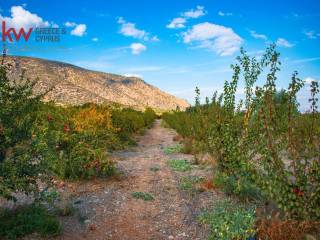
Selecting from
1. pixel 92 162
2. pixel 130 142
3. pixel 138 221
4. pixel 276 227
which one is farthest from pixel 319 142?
pixel 130 142

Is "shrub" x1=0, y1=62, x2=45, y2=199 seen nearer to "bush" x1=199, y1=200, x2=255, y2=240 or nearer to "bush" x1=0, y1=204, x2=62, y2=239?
"bush" x1=0, y1=204, x2=62, y2=239

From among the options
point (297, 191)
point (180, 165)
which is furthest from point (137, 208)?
point (180, 165)

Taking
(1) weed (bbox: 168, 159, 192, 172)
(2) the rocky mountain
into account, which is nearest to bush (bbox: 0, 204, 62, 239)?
(1) weed (bbox: 168, 159, 192, 172)

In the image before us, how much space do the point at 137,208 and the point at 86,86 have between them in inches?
3010

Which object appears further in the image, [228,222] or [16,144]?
[228,222]

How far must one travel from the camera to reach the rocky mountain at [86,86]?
66.9 metres

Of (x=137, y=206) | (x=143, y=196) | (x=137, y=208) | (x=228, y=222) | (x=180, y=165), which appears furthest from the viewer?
(x=180, y=165)

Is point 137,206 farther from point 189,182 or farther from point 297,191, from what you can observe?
point 297,191

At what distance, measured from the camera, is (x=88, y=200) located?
7.84m

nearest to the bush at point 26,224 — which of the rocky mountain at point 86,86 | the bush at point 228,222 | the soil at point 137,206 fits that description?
the soil at point 137,206

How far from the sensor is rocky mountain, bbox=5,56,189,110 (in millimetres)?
66875

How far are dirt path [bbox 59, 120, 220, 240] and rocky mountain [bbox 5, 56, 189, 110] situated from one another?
45.0 metres

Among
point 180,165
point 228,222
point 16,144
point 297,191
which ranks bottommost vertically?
point 228,222

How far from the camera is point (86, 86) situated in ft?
268
